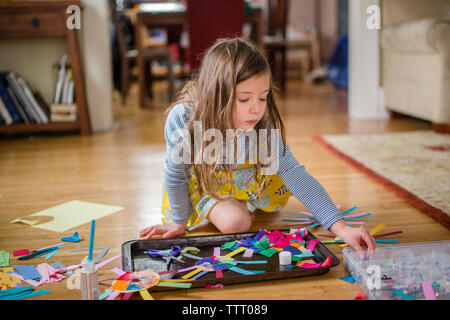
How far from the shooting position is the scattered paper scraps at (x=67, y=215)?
1585 millimetres

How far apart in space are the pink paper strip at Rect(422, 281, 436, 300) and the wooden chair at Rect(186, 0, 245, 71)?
8.78 feet

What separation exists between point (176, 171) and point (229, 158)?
0.51ft

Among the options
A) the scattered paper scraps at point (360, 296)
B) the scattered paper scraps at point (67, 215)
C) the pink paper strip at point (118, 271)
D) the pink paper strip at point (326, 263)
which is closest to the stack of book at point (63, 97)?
the scattered paper scraps at point (67, 215)

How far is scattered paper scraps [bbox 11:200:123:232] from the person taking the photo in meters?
1.58

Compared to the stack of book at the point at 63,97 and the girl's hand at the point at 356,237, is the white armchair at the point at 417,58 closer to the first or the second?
the girl's hand at the point at 356,237

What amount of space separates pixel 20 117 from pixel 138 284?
2277 mm

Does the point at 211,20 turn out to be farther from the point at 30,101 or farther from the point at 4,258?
the point at 4,258

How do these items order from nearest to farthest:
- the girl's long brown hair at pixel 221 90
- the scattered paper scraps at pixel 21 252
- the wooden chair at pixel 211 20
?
the girl's long brown hair at pixel 221 90, the scattered paper scraps at pixel 21 252, the wooden chair at pixel 211 20

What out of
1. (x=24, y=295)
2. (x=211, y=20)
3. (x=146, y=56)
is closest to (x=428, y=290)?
(x=24, y=295)

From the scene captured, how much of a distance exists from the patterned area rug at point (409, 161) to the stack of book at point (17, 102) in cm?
167

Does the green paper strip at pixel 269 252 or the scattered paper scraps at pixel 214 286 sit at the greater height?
the green paper strip at pixel 269 252

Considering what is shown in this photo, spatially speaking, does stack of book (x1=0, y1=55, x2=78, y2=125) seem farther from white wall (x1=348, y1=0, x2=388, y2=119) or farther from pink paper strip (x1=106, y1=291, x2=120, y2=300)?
pink paper strip (x1=106, y1=291, x2=120, y2=300)

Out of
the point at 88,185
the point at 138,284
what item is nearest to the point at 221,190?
the point at 138,284
